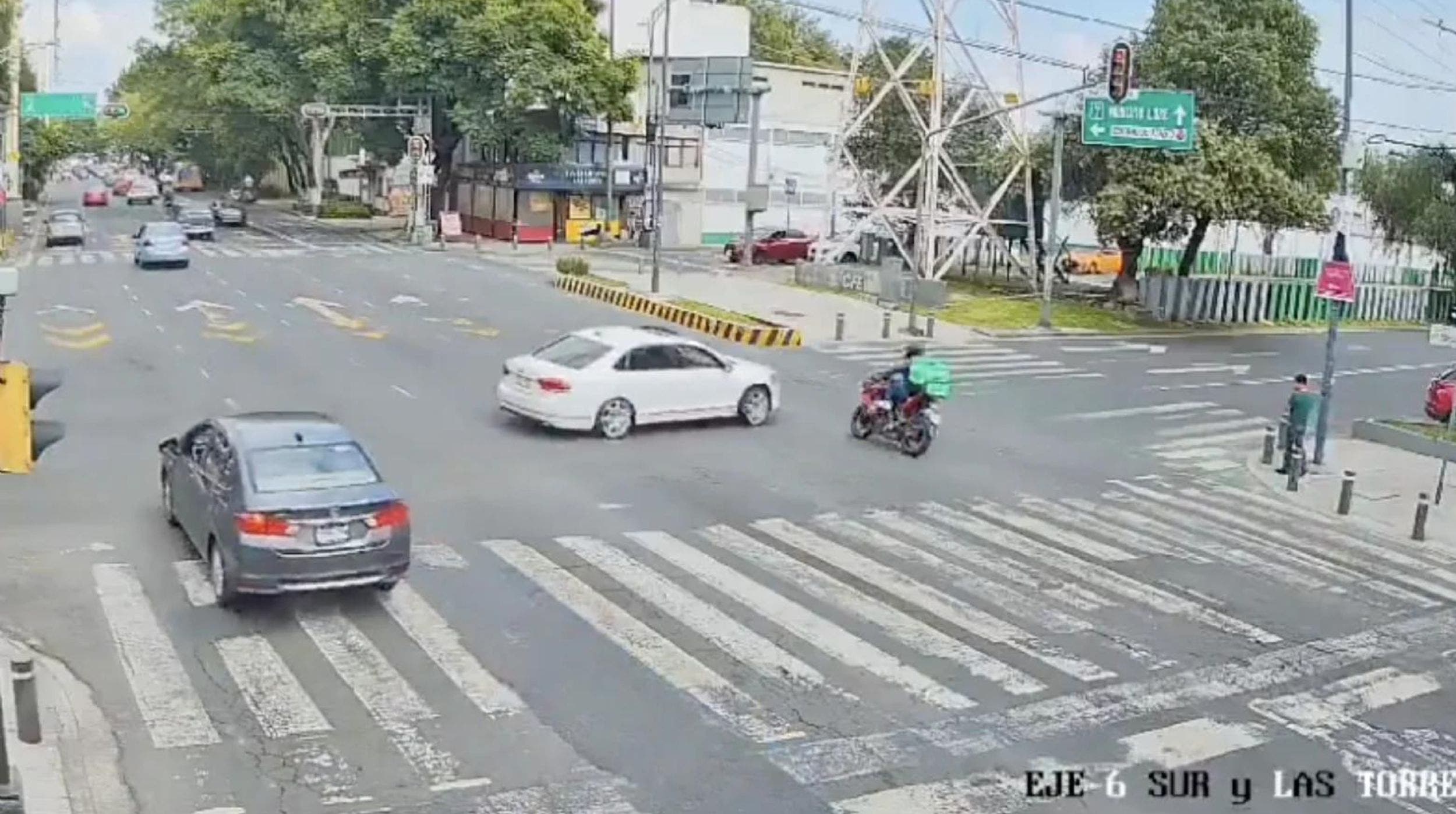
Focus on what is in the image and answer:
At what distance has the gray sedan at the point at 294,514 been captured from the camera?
13.0m

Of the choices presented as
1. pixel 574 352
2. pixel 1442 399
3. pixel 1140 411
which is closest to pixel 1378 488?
pixel 1442 399

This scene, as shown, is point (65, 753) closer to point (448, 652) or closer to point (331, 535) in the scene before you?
point (448, 652)

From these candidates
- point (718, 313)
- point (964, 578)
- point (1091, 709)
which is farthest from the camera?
point (718, 313)

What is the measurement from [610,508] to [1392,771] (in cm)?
930

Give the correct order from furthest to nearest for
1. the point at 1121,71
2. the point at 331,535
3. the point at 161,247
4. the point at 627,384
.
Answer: the point at 161,247, the point at 1121,71, the point at 627,384, the point at 331,535

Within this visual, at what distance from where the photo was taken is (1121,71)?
95.6ft

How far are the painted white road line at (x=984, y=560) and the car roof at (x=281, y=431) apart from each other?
6.26 meters

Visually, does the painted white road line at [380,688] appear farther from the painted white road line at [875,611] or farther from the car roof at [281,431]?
the painted white road line at [875,611]

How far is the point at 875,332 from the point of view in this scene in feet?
126

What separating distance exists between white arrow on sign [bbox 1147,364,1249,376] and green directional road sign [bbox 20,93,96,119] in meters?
35.1

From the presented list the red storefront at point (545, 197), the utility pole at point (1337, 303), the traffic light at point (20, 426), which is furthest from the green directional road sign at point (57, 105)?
the traffic light at point (20, 426)

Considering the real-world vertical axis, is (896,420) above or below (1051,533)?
above

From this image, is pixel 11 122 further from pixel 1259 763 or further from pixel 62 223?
pixel 1259 763

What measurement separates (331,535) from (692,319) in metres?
24.2
